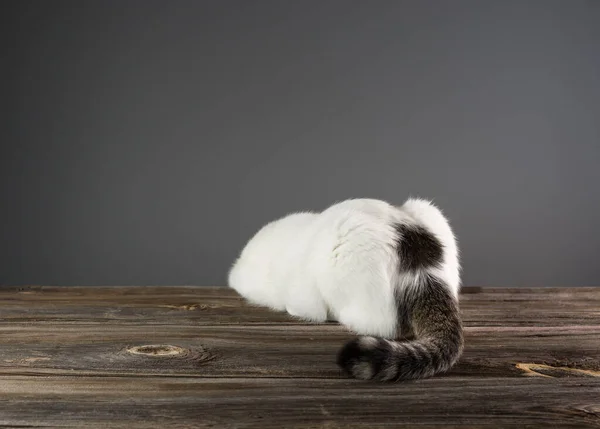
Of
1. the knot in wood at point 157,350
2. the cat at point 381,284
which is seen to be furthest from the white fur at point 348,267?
the knot in wood at point 157,350

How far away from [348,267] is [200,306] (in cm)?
86

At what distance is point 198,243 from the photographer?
4.03 m

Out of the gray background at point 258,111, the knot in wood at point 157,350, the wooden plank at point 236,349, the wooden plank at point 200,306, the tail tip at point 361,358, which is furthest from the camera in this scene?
the gray background at point 258,111

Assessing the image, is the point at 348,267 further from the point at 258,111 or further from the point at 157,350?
the point at 258,111

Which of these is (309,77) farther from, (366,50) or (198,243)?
(198,243)

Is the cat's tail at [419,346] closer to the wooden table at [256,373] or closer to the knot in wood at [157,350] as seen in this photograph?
the wooden table at [256,373]

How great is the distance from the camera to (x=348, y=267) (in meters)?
2.10

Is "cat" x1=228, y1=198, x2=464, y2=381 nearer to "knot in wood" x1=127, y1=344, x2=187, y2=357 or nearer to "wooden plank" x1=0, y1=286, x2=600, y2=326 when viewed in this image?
"wooden plank" x1=0, y1=286, x2=600, y2=326

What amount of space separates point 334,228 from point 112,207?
2.25 metres

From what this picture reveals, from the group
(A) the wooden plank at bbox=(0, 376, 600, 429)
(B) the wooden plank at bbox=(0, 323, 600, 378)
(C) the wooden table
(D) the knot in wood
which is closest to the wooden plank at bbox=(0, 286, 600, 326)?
(C) the wooden table

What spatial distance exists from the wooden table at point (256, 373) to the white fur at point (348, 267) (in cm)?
11

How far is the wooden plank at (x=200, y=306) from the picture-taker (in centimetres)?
239

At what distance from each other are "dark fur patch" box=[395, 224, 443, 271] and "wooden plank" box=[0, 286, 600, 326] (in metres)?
0.37

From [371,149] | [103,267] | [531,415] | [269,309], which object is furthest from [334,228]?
[103,267]
